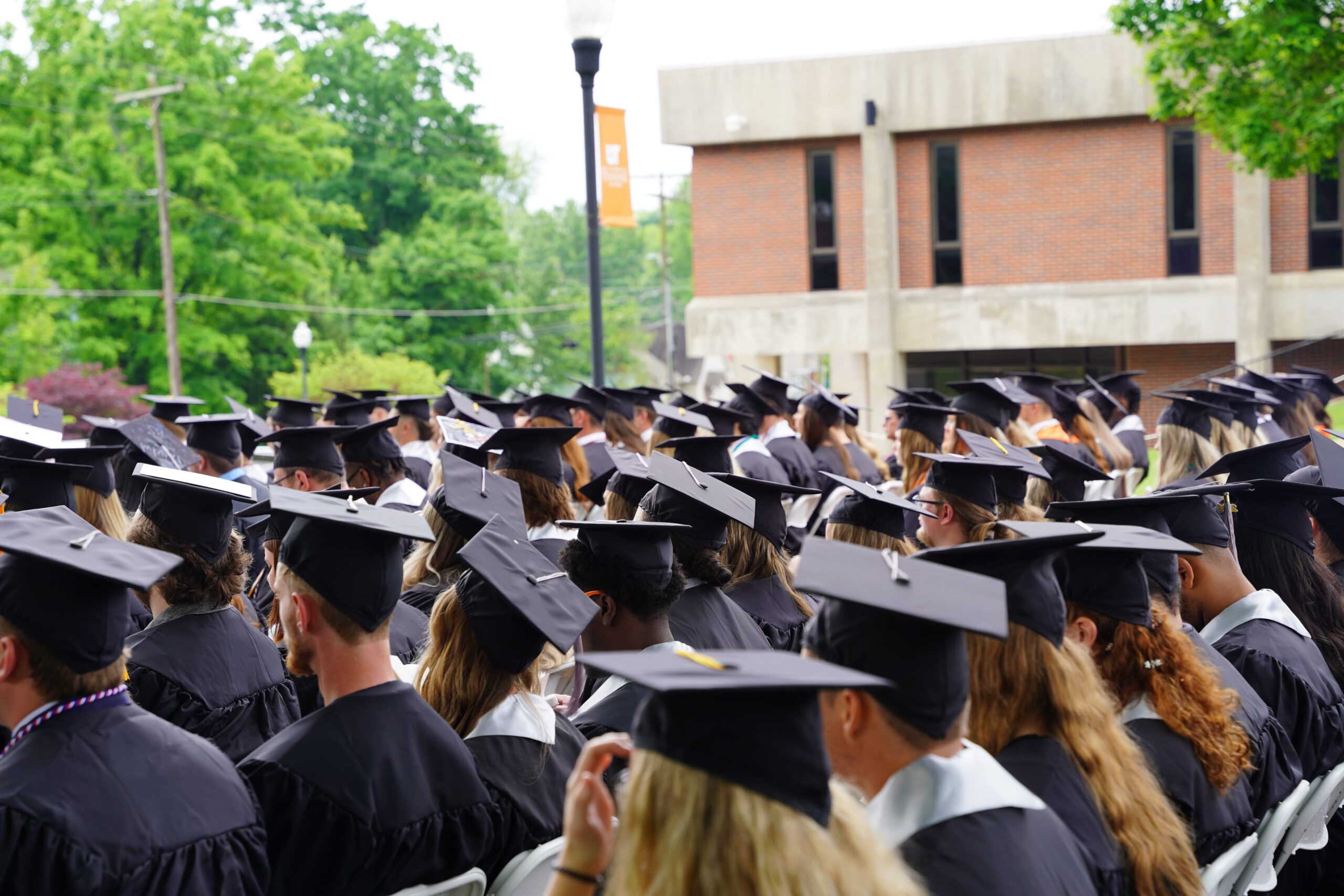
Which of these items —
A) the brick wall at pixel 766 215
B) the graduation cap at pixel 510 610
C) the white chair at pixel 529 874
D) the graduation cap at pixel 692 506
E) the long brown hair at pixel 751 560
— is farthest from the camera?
the brick wall at pixel 766 215

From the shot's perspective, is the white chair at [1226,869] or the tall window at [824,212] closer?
the white chair at [1226,869]

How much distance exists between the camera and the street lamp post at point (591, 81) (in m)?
7.77

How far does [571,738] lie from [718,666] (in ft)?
4.54

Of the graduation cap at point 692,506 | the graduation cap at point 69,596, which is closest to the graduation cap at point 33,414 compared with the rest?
the graduation cap at point 692,506

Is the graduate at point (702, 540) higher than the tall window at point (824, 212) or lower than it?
lower

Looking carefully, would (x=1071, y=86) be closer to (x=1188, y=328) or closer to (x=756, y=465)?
(x=1188, y=328)

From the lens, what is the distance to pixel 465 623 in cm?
297

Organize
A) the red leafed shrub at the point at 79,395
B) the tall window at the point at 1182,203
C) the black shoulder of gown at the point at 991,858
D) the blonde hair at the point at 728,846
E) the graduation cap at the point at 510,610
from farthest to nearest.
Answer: the red leafed shrub at the point at 79,395, the tall window at the point at 1182,203, the graduation cap at the point at 510,610, the black shoulder of gown at the point at 991,858, the blonde hair at the point at 728,846

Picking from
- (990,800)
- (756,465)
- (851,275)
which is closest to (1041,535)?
(990,800)

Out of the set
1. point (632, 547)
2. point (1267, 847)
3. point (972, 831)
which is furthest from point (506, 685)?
point (1267, 847)

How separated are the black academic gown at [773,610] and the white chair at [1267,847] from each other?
2.08m

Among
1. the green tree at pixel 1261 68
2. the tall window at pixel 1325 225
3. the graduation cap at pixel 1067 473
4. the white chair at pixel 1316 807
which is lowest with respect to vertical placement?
the white chair at pixel 1316 807

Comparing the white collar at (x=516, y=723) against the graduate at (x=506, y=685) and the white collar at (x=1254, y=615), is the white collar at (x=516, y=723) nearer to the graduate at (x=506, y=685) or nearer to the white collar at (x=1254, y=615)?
the graduate at (x=506, y=685)

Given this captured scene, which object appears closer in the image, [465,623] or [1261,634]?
[465,623]
